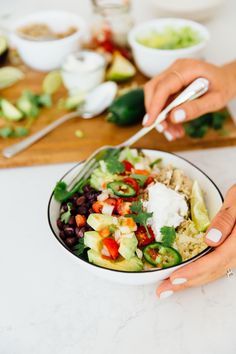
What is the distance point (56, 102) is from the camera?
1970 millimetres

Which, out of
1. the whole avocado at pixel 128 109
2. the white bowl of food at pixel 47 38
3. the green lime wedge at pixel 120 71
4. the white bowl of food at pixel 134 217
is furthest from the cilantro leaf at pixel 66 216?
the white bowl of food at pixel 47 38

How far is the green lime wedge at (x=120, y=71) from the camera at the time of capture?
2.04 meters

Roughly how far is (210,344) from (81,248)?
358mm

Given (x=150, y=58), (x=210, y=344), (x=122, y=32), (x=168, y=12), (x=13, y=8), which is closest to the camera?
(x=210, y=344)

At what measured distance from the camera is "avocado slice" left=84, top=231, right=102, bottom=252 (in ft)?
3.85

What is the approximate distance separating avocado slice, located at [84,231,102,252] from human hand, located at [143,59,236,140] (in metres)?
0.49

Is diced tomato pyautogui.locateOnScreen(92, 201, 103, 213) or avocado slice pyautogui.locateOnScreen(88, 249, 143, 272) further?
diced tomato pyautogui.locateOnScreen(92, 201, 103, 213)

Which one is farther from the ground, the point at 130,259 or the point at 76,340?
the point at 130,259

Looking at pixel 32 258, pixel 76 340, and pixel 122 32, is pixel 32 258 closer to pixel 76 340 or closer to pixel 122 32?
pixel 76 340

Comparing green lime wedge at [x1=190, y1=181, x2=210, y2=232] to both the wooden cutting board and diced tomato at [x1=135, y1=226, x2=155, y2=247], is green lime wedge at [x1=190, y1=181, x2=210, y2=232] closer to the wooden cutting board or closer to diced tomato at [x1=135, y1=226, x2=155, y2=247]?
diced tomato at [x1=135, y1=226, x2=155, y2=247]

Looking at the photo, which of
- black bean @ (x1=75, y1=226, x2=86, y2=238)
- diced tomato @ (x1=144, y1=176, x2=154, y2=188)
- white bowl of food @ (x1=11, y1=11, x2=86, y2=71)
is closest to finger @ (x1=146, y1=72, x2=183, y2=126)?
diced tomato @ (x1=144, y1=176, x2=154, y2=188)

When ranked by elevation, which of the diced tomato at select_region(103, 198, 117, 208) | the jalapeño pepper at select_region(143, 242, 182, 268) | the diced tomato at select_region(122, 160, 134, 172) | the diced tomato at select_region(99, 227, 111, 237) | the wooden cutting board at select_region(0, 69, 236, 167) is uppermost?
the diced tomato at select_region(103, 198, 117, 208)

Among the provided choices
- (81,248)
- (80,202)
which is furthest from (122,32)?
(81,248)

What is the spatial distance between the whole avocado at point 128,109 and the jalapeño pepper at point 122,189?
486 millimetres
